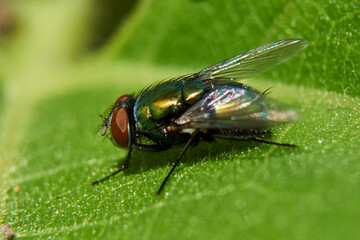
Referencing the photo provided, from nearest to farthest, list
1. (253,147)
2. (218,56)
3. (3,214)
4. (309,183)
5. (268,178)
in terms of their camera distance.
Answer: (309,183) → (268,178) → (253,147) → (3,214) → (218,56)

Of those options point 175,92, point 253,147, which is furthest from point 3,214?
point 253,147

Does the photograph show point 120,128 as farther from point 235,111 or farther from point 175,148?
point 235,111

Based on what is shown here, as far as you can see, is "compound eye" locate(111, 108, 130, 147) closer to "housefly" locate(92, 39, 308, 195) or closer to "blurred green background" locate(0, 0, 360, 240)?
"housefly" locate(92, 39, 308, 195)

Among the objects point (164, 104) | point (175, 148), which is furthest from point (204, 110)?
point (175, 148)

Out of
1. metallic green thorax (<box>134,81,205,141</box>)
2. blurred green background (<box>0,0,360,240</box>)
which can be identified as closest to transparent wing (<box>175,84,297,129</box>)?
metallic green thorax (<box>134,81,205,141</box>)

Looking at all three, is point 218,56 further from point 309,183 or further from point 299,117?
point 309,183

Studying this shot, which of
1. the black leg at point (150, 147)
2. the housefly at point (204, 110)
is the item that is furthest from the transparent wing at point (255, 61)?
the black leg at point (150, 147)
